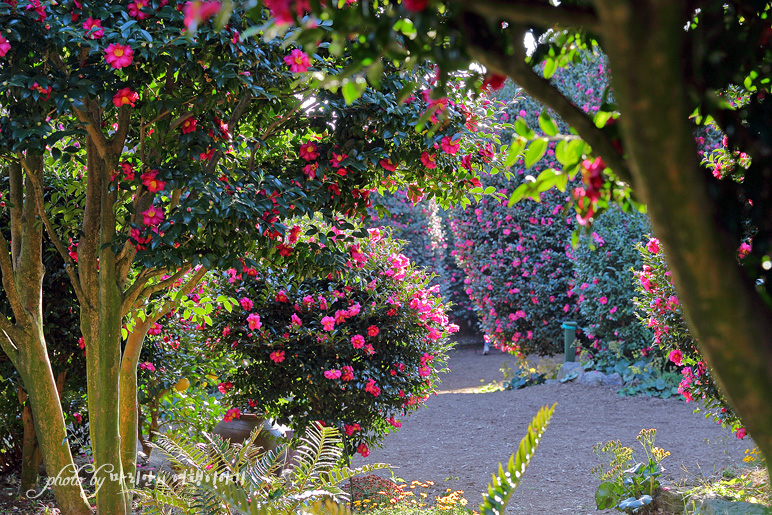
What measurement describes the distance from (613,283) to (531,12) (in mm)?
7746

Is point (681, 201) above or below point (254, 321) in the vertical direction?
above

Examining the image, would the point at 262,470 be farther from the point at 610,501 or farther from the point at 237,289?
the point at 610,501

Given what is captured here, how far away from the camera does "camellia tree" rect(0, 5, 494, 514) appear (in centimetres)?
230

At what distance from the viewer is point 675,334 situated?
3.99 m

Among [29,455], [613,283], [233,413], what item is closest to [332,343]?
[233,413]

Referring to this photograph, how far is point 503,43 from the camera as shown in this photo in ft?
3.26

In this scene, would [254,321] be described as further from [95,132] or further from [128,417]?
[95,132]

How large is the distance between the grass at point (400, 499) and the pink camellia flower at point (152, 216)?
240 centimetres

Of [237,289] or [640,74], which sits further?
[237,289]

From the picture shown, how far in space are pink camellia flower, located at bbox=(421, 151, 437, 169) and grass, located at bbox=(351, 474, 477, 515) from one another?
90.2 inches

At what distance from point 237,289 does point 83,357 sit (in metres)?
1.10

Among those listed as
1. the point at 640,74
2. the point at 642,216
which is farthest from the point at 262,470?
the point at 642,216

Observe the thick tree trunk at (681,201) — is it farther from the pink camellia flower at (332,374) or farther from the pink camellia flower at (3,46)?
the pink camellia flower at (332,374)

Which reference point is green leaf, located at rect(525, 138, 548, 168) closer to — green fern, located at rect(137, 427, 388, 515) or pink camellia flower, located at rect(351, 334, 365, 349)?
green fern, located at rect(137, 427, 388, 515)
